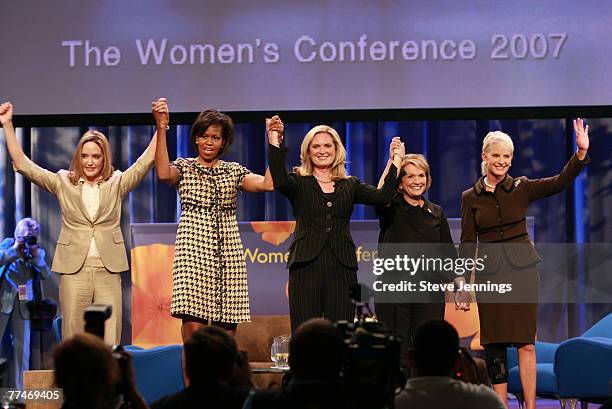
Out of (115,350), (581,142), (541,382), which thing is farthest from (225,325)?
(541,382)

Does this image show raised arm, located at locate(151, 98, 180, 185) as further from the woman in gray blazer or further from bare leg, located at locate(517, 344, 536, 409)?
bare leg, located at locate(517, 344, 536, 409)

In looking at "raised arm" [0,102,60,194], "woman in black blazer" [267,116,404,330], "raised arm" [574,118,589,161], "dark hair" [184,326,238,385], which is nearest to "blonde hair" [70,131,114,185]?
"raised arm" [0,102,60,194]

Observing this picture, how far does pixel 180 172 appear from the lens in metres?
5.01

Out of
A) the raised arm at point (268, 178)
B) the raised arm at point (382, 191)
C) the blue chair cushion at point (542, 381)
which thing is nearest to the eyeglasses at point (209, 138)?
the raised arm at point (268, 178)

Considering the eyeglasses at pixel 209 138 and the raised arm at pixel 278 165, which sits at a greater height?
the eyeglasses at pixel 209 138

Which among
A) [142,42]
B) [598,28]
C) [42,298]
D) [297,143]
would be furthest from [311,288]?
[42,298]

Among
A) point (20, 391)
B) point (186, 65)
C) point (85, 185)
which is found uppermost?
point (186, 65)

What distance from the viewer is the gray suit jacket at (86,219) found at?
502cm

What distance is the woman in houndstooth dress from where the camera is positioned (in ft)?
16.1

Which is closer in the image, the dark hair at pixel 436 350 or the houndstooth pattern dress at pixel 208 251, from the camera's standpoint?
the dark hair at pixel 436 350

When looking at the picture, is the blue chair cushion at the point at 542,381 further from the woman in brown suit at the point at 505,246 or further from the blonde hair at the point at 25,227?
the blonde hair at the point at 25,227

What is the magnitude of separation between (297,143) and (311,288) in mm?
3053

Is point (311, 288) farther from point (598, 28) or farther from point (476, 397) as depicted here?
point (598, 28)

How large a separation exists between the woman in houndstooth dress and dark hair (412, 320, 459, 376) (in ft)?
5.67
